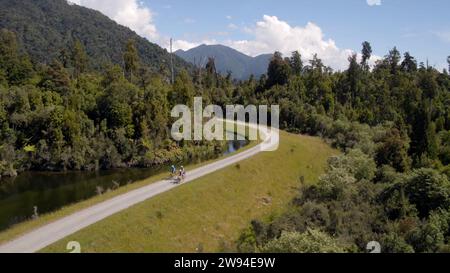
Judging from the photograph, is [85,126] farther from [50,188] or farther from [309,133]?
[309,133]

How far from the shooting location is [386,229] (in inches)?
1276

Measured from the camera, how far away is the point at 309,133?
79.4m

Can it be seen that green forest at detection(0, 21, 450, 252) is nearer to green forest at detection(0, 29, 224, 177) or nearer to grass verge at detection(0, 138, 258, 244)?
green forest at detection(0, 29, 224, 177)

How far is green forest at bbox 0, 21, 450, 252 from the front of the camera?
32.6 meters

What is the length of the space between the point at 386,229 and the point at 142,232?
18.8 meters

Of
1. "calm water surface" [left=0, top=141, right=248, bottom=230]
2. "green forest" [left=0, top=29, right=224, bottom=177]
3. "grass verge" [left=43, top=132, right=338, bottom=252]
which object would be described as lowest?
"calm water surface" [left=0, top=141, right=248, bottom=230]

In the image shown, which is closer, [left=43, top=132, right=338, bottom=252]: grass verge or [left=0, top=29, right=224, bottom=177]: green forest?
[left=43, top=132, right=338, bottom=252]: grass verge

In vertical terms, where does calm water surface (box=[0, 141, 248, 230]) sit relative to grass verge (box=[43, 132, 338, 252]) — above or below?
below

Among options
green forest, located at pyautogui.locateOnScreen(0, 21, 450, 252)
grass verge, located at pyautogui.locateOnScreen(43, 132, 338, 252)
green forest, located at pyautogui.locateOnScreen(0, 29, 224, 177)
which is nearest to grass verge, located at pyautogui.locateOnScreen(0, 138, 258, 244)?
grass verge, located at pyautogui.locateOnScreen(43, 132, 338, 252)

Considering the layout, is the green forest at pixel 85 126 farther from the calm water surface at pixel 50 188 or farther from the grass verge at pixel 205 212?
the grass verge at pixel 205 212

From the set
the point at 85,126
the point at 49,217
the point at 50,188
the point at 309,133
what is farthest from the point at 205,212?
the point at 309,133

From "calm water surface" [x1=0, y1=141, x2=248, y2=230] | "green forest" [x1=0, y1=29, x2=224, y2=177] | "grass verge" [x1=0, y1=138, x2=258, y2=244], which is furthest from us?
"green forest" [x1=0, y1=29, x2=224, y2=177]

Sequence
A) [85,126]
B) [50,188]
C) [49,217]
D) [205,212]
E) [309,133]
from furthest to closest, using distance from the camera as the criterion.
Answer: [309,133] < [85,126] < [50,188] < [205,212] < [49,217]

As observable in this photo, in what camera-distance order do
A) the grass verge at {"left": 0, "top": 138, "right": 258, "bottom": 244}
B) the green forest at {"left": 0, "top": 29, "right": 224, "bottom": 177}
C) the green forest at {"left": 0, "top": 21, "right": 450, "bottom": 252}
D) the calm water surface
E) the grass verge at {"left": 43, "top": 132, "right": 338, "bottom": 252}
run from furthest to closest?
the green forest at {"left": 0, "top": 29, "right": 224, "bottom": 177}
the calm water surface
the green forest at {"left": 0, "top": 21, "right": 450, "bottom": 252}
the grass verge at {"left": 43, "top": 132, "right": 338, "bottom": 252}
the grass verge at {"left": 0, "top": 138, "right": 258, "bottom": 244}
